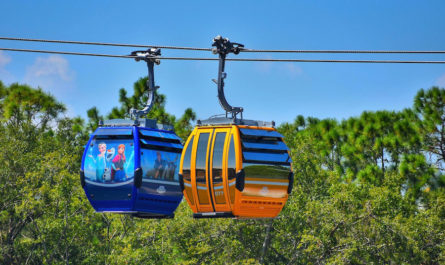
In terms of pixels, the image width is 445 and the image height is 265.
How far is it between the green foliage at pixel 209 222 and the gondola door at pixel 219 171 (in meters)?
13.7

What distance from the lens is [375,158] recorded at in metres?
46.7

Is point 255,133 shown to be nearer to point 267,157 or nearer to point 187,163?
point 267,157

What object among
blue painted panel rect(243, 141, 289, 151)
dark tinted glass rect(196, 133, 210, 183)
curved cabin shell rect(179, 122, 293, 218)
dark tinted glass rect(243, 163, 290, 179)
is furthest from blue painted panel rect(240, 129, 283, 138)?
dark tinted glass rect(196, 133, 210, 183)

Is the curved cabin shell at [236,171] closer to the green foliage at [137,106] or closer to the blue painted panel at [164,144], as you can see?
the blue painted panel at [164,144]

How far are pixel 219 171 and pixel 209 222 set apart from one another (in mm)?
15872

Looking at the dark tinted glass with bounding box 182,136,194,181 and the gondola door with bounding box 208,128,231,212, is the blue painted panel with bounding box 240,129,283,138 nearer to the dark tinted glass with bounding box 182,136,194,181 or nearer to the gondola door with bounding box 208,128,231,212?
the gondola door with bounding box 208,128,231,212

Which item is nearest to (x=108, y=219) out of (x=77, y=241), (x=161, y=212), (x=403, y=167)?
(x=77, y=241)

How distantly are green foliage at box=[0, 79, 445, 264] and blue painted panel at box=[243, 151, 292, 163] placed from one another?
13861 mm

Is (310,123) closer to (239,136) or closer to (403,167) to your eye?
(403,167)

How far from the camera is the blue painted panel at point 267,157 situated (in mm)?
14102

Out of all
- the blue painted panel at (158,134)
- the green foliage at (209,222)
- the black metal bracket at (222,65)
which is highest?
the black metal bracket at (222,65)

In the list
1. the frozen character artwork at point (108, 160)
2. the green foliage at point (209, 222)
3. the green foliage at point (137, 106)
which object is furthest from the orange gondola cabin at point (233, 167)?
the green foliage at point (137, 106)

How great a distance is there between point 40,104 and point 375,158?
786 inches

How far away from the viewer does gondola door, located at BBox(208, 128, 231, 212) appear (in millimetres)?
14173
